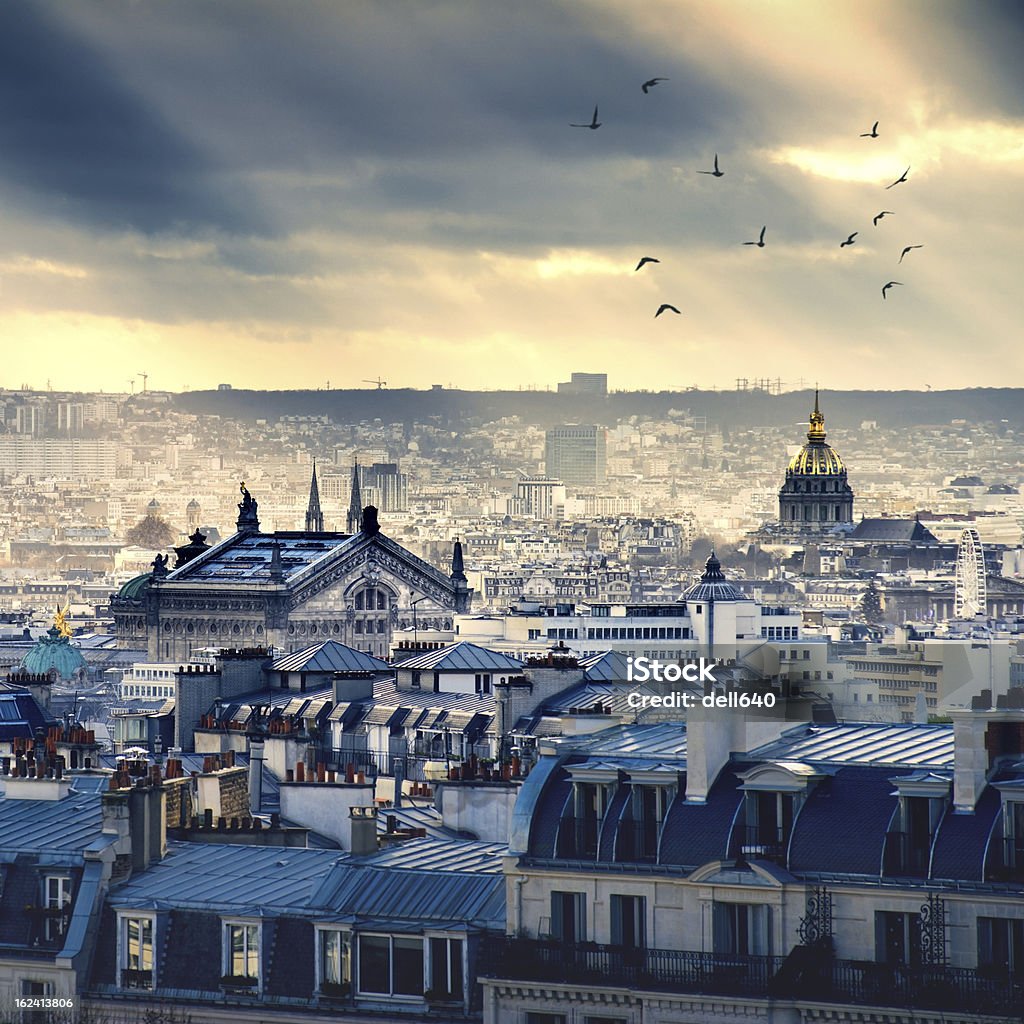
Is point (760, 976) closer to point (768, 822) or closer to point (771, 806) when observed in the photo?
point (768, 822)

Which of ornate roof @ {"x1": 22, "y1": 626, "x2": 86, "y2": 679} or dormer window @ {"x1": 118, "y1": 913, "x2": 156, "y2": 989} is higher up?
ornate roof @ {"x1": 22, "y1": 626, "x2": 86, "y2": 679}

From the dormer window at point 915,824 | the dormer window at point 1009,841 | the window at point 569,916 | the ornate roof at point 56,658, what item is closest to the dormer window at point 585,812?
the window at point 569,916

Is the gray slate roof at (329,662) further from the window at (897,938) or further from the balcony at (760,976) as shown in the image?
the window at (897,938)

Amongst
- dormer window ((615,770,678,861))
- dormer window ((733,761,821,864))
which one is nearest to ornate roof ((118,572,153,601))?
dormer window ((615,770,678,861))

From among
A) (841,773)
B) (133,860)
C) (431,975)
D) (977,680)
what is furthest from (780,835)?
(977,680)

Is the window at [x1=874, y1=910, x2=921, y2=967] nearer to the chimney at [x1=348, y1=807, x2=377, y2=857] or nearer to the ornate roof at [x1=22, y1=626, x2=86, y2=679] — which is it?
the chimney at [x1=348, y1=807, x2=377, y2=857]

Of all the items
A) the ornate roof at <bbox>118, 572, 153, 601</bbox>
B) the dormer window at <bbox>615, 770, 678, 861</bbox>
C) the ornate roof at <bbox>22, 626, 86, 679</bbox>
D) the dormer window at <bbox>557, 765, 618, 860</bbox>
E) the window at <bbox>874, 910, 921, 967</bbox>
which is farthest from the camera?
the ornate roof at <bbox>22, 626, 86, 679</bbox>
